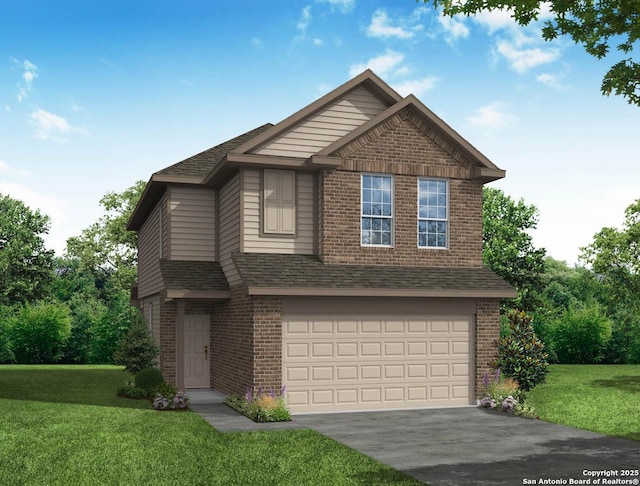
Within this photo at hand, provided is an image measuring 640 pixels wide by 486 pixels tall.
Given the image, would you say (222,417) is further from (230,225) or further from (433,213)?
(433,213)

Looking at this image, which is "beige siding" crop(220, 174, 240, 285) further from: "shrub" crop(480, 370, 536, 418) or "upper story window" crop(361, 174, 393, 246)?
"shrub" crop(480, 370, 536, 418)

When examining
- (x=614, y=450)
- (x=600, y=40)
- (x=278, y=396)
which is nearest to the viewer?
(x=614, y=450)

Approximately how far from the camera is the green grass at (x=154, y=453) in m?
12.0

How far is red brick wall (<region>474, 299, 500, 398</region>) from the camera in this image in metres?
21.5

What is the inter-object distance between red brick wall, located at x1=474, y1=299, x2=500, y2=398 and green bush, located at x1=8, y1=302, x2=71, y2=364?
2955 centimetres

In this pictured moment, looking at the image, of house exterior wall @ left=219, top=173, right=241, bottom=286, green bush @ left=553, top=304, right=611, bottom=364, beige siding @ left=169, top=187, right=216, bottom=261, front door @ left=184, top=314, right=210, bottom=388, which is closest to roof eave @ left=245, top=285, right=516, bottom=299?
house exterior wall @ left=219, top=173, right=241, bottom=286

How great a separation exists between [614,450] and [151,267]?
1937 centimetres

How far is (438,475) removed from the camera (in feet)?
39.9

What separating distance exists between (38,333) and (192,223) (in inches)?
899

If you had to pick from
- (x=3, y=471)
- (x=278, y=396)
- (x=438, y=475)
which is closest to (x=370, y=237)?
(x=278, y=396)

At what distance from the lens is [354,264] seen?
2144 cm

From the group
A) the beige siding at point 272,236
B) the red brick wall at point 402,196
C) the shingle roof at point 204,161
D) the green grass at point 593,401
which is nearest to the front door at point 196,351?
the shingle roof at point 204,161

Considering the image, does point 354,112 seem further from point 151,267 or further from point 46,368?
point 46,368

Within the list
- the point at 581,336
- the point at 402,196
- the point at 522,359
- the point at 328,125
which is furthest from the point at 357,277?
the point at 581,336
